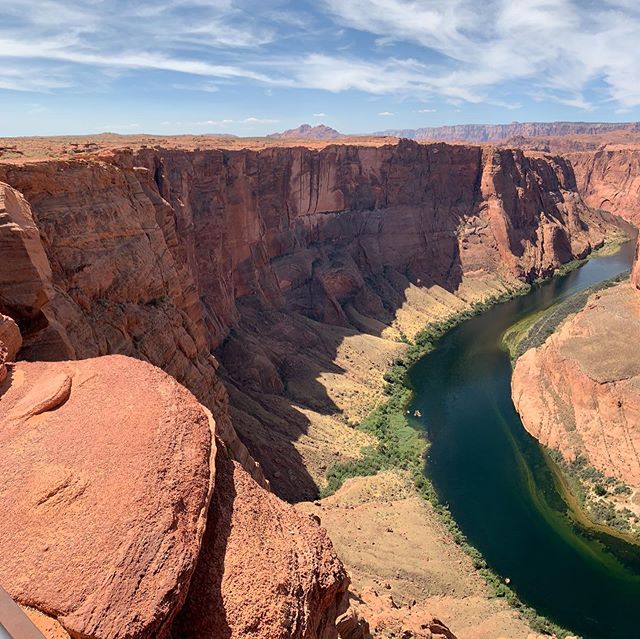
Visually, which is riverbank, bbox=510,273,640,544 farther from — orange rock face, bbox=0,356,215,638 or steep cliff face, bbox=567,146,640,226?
steep cliff face, bbox=567,146,640,226

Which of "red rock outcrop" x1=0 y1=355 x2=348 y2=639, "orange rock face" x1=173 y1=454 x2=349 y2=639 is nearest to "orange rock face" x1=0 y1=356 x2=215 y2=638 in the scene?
"red rock outcrop" x1=0 y1=355 x2=348 y2=639

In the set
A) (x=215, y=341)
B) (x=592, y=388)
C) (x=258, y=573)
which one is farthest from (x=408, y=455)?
(x=258, y=573)

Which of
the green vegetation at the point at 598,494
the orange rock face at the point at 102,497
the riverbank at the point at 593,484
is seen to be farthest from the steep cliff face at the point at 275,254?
the green vegetation at the point at 598,494

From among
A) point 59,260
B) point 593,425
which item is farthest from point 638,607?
point 59,260

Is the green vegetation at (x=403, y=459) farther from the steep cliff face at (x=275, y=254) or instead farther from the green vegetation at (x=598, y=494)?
the green vegetation at (x=598, y=494)

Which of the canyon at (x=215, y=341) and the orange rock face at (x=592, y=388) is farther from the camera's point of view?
the orange rock face at (x=592, y=388)

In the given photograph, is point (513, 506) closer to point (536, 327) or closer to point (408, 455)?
point (408, 455)
